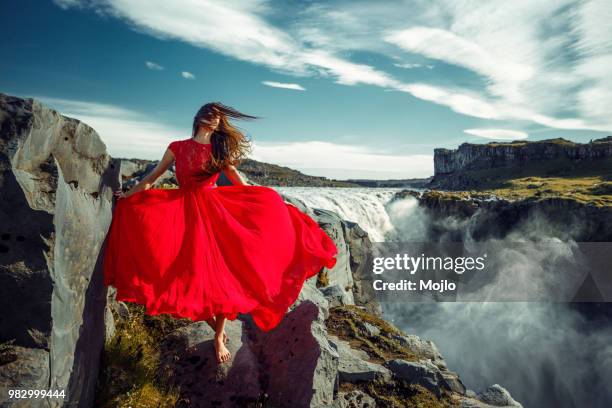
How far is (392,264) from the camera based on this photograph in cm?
4784

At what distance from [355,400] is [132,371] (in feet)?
10.8

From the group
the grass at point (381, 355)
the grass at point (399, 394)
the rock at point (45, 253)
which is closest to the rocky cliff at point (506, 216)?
the grass at point (381, 355)

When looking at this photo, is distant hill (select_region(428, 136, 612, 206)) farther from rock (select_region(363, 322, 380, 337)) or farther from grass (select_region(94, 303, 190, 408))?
grass (select_region(94, 303, 190, 408))

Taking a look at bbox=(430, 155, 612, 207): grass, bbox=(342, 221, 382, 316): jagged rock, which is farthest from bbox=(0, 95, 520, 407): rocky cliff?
bbox=(430, 155, 612, 207): grass

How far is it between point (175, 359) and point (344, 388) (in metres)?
2.70

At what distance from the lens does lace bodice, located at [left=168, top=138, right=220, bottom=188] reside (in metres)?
5.30

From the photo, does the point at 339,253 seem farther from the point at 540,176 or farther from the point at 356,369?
the point at 540,176

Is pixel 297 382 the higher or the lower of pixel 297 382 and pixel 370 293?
the higher

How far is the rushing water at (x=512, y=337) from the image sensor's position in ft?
96.6

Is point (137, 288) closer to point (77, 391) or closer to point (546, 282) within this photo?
point (77, 391)

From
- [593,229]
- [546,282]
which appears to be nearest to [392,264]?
[546,282]

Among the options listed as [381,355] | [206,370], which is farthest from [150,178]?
[381,355]

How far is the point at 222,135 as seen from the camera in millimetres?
5477

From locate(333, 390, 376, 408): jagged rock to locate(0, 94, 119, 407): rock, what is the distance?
344 cm
